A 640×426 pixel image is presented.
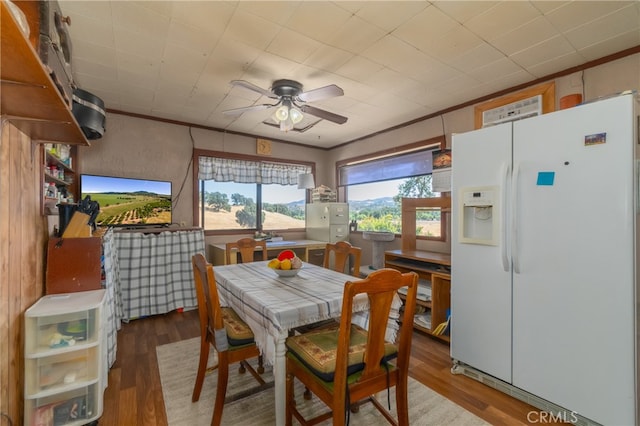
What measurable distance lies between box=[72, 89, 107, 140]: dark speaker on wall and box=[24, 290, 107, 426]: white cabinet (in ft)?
4.11

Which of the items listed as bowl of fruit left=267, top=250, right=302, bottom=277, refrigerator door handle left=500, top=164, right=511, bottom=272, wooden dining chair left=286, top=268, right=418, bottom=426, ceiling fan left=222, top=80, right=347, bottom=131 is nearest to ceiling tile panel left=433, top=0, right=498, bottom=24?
refrigerator door handle left=500, top=164, right=511, bottom=272

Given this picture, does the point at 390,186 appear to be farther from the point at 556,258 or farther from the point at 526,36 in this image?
the point at 556,258

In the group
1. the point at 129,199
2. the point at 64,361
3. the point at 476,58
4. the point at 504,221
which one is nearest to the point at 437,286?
the point at 504,221

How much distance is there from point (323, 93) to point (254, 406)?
224cm

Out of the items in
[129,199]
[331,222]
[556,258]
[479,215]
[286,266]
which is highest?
[129,199]

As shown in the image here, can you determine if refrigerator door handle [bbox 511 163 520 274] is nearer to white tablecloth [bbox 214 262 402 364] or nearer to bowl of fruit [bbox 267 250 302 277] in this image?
white tablecloth [bbox 214 262 402 364]

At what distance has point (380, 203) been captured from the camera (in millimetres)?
4406

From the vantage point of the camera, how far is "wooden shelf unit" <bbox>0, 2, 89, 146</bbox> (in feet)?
2.52

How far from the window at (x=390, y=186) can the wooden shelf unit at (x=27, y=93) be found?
340 centimetres

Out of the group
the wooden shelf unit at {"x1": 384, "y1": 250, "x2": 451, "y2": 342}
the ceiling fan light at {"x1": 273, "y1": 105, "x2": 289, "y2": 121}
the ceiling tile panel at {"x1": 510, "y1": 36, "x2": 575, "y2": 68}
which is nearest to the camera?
the ceiling tile panel at {"x1": 510, "y1": 36, "x2": 575, "y2": 68}

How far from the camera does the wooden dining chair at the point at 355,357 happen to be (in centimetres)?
124

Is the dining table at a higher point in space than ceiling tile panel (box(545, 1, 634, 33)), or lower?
lower

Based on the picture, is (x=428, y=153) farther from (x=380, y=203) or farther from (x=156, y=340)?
(x=156, y=340)

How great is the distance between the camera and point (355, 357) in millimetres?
1392
